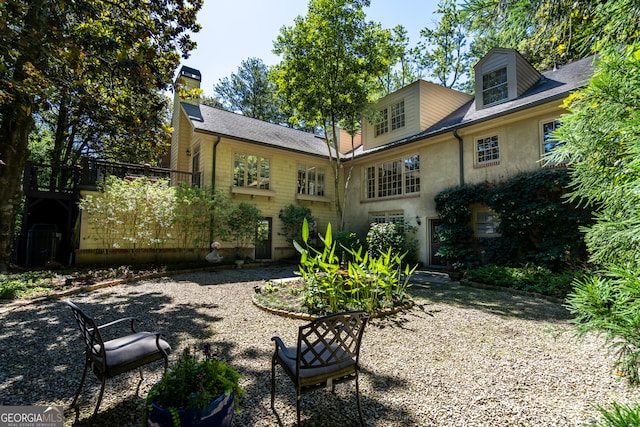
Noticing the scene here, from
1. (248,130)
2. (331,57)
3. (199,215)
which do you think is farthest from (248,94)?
(199,215)

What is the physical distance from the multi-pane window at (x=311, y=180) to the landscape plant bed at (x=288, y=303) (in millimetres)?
8501

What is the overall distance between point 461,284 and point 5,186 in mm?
13159

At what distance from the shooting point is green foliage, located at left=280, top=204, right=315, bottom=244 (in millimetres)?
13969

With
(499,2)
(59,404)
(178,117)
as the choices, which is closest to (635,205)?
(499,2)

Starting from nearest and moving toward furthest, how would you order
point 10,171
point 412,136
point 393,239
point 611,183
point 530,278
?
point 611,183 < point 530,278 < point 10,171 < point 393,239 < point 412,136

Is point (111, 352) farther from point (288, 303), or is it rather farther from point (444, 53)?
point (444, 53)

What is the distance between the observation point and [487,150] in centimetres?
1084

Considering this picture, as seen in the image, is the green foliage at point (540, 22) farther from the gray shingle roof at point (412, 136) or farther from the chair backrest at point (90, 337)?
A: the gray shingle roof at point (412, 136)

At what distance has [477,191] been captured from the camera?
10.5 m

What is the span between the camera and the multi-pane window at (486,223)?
1059 centimetres

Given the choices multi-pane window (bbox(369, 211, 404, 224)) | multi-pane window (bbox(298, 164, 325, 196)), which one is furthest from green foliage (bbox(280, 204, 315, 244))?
multi-pane window (bbox(369, 211, 404, 224))

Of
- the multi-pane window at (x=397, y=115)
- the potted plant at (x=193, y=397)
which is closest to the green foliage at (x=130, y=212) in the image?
the potted plant at (x=193, y=397)

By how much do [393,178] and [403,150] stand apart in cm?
144

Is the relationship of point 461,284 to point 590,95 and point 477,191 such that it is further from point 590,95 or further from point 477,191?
point 590,95
